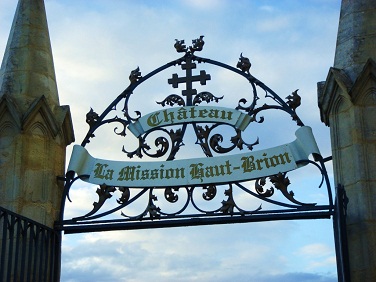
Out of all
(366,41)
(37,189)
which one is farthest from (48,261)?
(366,41)

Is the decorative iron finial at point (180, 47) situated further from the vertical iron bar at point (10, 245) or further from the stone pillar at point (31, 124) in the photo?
the vertical iron bar at point (10, 245)

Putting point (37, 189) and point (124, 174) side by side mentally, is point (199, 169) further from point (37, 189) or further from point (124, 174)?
point (37, 189)

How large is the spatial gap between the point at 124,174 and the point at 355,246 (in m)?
4.09

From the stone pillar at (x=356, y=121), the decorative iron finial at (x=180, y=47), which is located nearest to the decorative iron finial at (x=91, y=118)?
the decorative iron finial at (x=180, y=47)

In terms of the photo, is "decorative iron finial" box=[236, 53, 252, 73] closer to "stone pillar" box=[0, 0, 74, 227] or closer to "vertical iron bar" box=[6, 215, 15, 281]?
"stone pillar" box=[0, 0, 74, 227]

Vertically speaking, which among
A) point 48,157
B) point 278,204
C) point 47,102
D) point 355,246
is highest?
point 47,102

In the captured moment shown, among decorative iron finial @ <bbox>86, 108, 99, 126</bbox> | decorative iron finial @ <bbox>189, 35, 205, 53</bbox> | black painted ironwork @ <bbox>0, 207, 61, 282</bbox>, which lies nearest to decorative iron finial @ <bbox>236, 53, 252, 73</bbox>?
decorative iron finial @ <bbox>189, 35, 205, 53</bbox>

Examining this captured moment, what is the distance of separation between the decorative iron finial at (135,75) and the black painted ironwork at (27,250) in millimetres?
3086

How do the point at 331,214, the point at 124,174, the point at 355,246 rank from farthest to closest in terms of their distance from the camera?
1. the point at 124,174
2. the point at 331,214
3. the point at 355,246

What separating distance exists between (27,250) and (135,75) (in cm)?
372

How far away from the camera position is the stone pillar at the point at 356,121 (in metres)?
11.9

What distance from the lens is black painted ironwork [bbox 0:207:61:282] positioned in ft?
39.3

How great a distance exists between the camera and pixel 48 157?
13906mm

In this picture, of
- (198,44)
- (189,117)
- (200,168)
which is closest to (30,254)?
(200,168)
